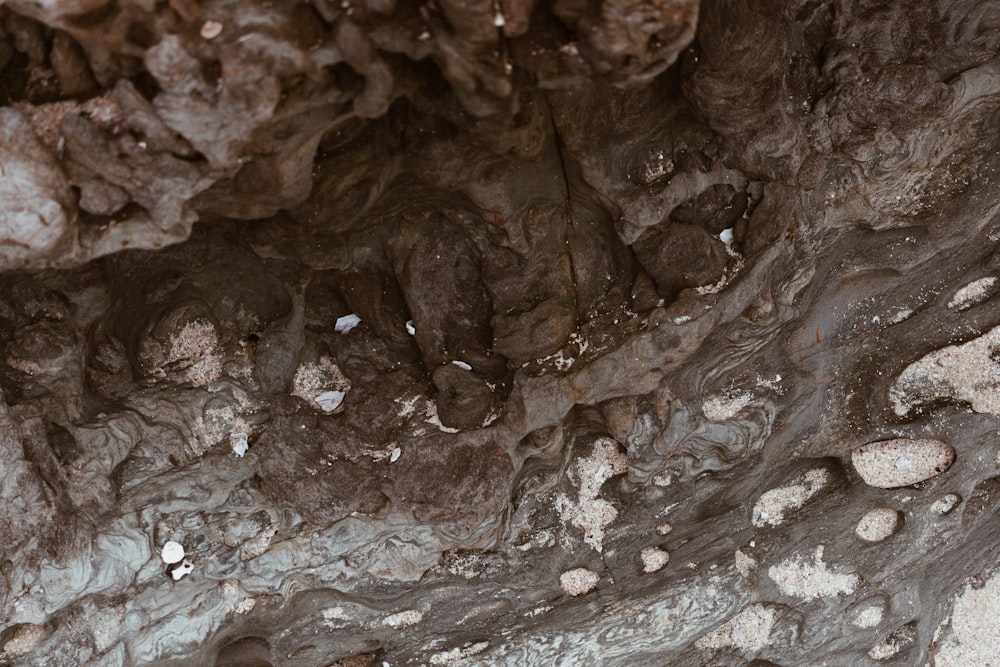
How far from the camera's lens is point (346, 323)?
11.3 feet

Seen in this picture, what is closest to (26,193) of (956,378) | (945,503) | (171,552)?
(171,552)

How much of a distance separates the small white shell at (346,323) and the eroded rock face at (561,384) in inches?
0.5

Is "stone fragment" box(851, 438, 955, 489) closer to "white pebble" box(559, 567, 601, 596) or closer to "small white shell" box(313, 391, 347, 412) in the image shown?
"white pebble" box(559, 567, 601, 596)

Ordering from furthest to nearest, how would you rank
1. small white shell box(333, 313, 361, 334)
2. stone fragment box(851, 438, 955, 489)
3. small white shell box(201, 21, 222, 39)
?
stone fragment box(851, 438, 955, 489), small white shell box(333, 313, 361, 334), small white shell box(201, 21, 222, 39)

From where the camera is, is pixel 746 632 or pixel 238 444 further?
pixel 746 632

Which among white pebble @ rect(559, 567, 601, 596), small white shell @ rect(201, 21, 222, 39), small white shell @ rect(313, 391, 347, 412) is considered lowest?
white pebble @ rect(559, 567, 601, 596)

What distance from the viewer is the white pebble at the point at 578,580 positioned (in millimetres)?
3814

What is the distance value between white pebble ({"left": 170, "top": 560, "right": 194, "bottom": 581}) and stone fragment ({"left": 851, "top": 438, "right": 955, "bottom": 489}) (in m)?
3.18

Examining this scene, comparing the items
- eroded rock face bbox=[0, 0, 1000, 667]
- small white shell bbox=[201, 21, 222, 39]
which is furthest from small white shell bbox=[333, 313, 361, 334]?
small white shell bbox=[201, 21, 222, 39]

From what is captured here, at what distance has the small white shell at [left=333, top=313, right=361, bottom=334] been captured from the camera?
3430 millimetres

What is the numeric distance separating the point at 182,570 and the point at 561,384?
195 cm

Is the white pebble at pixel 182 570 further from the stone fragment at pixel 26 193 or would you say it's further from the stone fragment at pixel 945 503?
the stone fragment at pixel 945 503

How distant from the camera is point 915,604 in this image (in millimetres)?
3947

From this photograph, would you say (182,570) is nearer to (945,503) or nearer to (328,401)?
(328,401)
